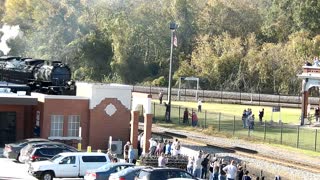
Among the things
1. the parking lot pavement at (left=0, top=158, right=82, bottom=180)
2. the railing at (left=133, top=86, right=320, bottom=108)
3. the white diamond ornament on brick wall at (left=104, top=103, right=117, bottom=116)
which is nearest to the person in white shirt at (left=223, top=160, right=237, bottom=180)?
the parking lot pavement at (left=0, top=158, right=82, bottom=180)

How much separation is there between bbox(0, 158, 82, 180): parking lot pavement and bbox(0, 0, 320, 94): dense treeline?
5522cm

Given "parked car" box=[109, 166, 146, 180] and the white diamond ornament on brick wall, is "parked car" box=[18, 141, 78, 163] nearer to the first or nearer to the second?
"parked car" box=[109, 166, 146, 180]

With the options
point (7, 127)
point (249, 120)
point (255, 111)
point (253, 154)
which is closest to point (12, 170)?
point (7, 127)

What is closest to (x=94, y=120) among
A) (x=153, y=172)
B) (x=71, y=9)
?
(x=153, y=172)

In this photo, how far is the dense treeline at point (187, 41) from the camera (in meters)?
86.2

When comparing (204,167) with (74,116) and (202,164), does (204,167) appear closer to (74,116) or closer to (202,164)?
(202,164)

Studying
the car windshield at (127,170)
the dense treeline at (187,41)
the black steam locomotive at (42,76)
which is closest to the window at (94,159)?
the car windshield at (127,170)

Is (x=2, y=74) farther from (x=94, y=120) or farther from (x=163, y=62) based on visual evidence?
(x=163, y=62)

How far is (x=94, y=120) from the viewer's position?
127 ft

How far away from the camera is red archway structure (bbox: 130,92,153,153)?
3644 cm

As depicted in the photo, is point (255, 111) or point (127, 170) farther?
point (255, 111)

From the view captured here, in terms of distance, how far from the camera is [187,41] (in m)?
97.1

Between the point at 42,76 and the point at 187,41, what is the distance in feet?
182

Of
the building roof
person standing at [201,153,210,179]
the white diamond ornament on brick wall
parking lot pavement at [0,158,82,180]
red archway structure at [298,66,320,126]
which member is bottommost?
parking lot pavement at [0,158,82,180]
